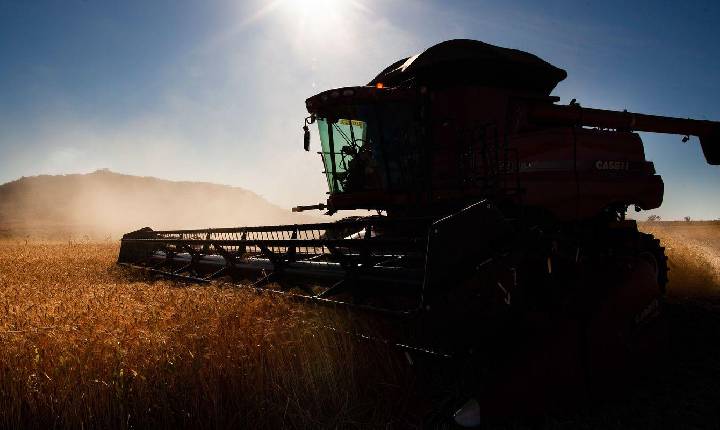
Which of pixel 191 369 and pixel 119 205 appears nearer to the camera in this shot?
pixel 191 369

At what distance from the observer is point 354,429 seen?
8.67 ft

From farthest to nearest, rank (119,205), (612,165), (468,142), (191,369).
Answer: (119,205) → (612,165) → (468,142) → (191,369)

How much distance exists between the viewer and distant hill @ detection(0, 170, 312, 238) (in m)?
89.0

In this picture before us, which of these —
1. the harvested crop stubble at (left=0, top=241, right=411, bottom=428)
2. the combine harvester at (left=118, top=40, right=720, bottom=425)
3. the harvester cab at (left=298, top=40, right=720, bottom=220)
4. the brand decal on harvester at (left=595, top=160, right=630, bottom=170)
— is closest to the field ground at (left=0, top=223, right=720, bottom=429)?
the harvested crop stubble at (left=0, top=241, right=411, bottom=428)

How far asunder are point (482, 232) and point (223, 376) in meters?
1.83

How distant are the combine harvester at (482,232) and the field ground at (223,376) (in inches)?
11.5

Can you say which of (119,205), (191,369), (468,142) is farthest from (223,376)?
(119,205)

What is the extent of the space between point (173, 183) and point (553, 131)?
14889 centimetres

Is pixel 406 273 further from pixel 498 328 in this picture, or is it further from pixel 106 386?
pixel 106 386

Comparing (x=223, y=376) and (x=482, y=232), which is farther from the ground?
(x=482, y=232)

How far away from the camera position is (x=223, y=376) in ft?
8.77

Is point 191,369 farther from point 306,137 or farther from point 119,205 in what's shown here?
point 119,205

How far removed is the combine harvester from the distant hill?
255 feet

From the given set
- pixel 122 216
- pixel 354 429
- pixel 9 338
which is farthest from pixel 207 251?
pixel 122 216
